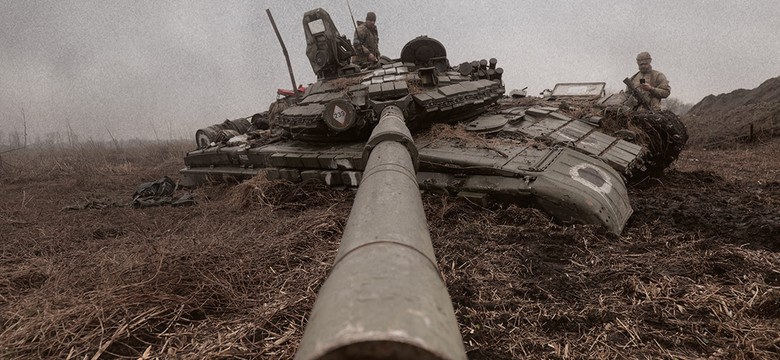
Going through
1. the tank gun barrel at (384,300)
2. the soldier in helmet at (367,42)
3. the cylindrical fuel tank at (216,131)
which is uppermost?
the soldier in helmet at (367,42)

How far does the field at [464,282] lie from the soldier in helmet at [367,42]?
3.88 m

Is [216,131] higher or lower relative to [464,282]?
higher

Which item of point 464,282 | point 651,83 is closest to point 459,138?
Result: point 464,282

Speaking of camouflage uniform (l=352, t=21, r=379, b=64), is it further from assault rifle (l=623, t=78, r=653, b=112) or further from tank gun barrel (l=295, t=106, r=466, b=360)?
tank gun barrel (l=295, t=106, r=466, b=360)

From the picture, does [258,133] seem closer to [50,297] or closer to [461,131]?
[461,131]

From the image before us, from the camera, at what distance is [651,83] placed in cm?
912

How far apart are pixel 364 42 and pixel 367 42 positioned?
3.0 inches

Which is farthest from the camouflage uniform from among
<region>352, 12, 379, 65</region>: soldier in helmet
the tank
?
the tank

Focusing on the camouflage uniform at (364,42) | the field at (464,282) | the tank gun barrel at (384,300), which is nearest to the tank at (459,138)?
the field at (464,282)

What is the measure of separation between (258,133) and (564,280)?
7.04 m

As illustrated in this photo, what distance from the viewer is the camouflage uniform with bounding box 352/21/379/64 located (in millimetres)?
8773

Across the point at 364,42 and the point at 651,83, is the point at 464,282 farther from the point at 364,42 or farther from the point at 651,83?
the point at 651,83

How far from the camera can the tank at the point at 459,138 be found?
4.74m

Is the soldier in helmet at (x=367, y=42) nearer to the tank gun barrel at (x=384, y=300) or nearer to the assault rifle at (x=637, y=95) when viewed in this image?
the assault rifle at (x=637, y=95)
